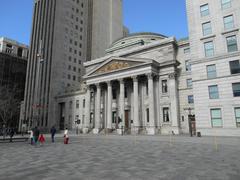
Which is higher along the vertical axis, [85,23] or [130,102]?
[85,23]

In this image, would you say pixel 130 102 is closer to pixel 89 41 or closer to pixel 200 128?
pixel 200 128

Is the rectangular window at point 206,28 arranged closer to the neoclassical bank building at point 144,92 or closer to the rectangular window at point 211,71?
the rectangular window at point 211,71

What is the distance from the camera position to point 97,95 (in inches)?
1889

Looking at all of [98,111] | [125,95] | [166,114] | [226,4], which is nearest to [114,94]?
[125,95]

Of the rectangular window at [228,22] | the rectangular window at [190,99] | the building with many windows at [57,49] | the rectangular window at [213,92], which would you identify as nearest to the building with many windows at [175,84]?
the rectangular window at [213,92]

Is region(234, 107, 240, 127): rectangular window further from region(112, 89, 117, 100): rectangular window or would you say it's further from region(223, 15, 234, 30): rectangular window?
region(112, 89, 117, 100): rectangular window

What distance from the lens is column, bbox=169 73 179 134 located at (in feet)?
125

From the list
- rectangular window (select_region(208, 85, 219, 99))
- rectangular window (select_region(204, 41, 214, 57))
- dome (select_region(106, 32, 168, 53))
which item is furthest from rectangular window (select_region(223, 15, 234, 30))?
dome (select_region(106, 32, 168, 53))

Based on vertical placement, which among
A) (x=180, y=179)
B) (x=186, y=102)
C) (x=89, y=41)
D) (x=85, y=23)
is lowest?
(x=180, y=179)

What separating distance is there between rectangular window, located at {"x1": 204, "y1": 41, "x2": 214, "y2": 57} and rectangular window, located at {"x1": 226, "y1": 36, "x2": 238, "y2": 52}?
7.89ft

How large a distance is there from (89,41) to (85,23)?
26.4ft

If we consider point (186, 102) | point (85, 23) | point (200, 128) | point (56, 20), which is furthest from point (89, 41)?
point (200, 128)

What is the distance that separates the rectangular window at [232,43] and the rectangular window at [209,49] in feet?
7.89

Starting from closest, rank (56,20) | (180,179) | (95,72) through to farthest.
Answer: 1. (180,179)
2. (95,72)
3. (56,20)
